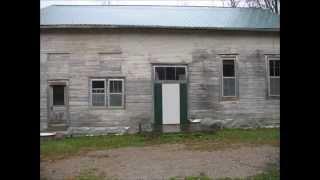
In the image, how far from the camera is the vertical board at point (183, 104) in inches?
653

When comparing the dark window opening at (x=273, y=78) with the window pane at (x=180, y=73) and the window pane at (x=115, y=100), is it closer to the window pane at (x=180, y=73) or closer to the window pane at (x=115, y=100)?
the window pane at (x=180, y=73)

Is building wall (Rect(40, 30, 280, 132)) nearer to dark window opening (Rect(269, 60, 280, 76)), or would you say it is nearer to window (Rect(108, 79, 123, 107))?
window (Rect(108, 79, 123, 107))

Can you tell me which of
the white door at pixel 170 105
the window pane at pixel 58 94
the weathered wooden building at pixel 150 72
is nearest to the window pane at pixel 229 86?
the weathered wooden building at pixel 150 72

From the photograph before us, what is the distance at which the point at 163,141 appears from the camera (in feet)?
47.4

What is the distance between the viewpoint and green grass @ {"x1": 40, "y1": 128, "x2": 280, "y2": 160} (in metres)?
13.0

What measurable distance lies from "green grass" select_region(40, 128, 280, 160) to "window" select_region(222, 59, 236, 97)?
1.55 metres

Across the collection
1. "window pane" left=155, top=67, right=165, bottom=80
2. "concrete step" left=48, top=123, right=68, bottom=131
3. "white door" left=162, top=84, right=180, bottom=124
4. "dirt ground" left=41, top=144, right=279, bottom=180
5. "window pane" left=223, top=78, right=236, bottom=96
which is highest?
"window pane" left=155, top=67, right=165, bottom=80

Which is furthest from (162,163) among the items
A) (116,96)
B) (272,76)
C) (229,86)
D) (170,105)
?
(272,76)

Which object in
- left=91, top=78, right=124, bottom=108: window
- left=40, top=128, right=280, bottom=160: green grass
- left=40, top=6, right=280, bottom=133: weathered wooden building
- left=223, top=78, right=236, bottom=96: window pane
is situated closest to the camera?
left=40, top=128, right=280, bottom=160: green grass

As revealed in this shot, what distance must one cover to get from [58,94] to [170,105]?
4255 millimetres

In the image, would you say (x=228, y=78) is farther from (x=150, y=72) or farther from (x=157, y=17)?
(x=157, y=17)

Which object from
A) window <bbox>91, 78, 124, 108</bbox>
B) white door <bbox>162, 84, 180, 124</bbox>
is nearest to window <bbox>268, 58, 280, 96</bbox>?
white door <bbox>162, 84, 180, 124</bbox>

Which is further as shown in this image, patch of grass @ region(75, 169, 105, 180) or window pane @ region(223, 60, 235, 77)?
window pane @ region(223, 60, 235, 77)

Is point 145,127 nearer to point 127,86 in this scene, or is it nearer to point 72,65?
point 127,86
